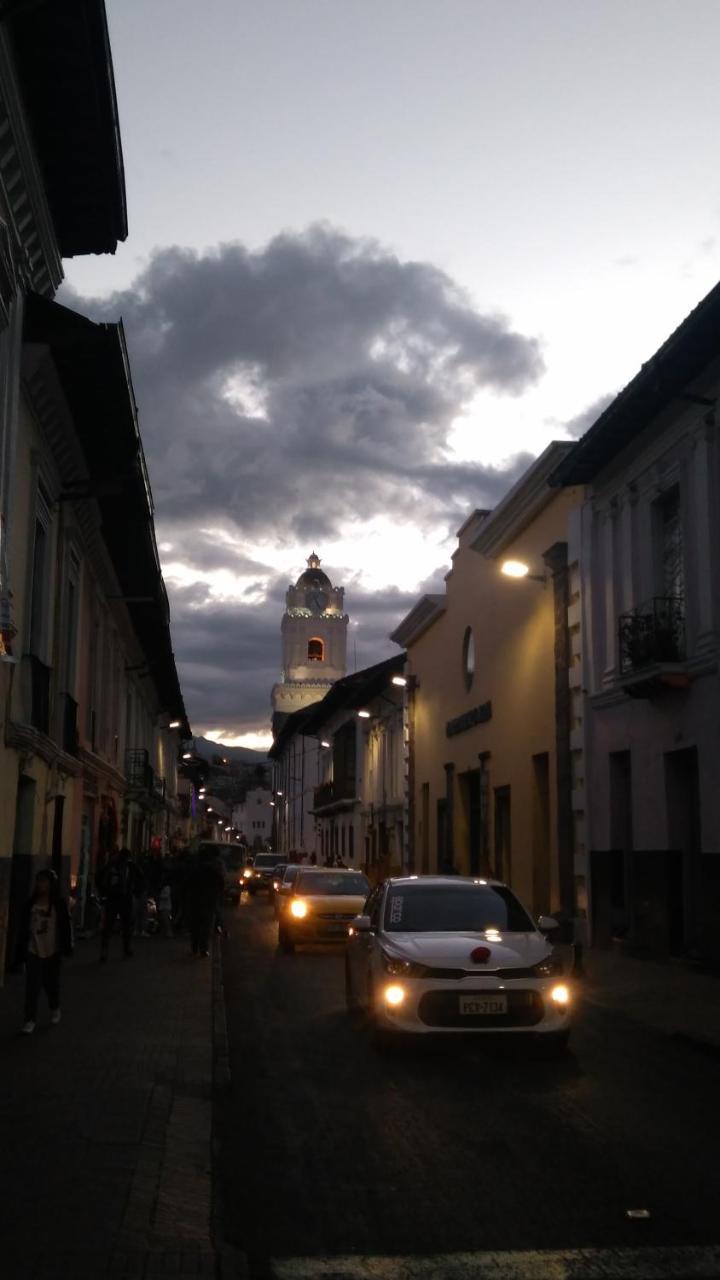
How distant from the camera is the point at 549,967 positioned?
11.1 meters

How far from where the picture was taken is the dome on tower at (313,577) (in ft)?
450

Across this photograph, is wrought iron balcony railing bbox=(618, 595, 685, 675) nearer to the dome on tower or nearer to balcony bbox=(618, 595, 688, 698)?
balcony bbox=(618, 595, 688, 698)

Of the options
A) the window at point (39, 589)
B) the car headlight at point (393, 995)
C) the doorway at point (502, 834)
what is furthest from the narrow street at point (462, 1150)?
the doorway at point (502, 834)

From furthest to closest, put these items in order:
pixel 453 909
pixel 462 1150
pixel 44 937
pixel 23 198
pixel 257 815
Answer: pixel 257 815 < pixel 23 198 < pixel 453 909 < pixel 44 937 < pixel 462 1150

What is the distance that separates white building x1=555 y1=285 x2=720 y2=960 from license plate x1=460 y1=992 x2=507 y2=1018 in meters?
7.42

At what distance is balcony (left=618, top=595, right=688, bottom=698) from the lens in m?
18.9

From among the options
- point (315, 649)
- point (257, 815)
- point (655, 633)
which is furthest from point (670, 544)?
point (257, 815)

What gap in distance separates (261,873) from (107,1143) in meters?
52.0

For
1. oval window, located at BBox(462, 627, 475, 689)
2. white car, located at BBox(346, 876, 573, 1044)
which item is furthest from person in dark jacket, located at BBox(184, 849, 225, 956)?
oval window, located at BBox(462, 627, 475, 689)

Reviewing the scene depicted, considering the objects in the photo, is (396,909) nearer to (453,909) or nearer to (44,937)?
(453,909)

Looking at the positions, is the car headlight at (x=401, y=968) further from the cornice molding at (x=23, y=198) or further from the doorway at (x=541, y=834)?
the doorway at (x=541, y=834)

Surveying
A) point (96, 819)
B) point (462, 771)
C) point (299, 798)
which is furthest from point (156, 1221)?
point (299, 798)

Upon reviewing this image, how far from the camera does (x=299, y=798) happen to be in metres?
94.1

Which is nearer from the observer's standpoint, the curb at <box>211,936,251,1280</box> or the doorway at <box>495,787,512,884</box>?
the curb at <box>211,936,251,1280</box>
